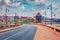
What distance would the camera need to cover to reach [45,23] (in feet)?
57.5

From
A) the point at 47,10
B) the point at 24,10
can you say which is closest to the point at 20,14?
the point at 24,10

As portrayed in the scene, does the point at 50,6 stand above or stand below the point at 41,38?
above

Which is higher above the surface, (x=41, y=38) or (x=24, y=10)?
(x=24, y=10)

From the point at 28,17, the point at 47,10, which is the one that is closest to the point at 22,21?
the point at 28,17

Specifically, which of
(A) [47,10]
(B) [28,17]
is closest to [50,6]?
(A) [47,10]

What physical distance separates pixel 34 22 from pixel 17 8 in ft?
4.20

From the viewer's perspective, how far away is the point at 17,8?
17.1 meters

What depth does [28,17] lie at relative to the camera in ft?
56.8

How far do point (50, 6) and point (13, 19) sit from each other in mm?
2350

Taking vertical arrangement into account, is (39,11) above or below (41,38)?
above

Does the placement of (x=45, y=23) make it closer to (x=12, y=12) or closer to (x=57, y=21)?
(x=57, y=21)

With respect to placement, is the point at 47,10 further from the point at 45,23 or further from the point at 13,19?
the point at 13,19

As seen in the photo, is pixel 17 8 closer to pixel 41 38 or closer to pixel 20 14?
pixel 20 14

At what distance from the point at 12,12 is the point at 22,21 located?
2.58 feet
